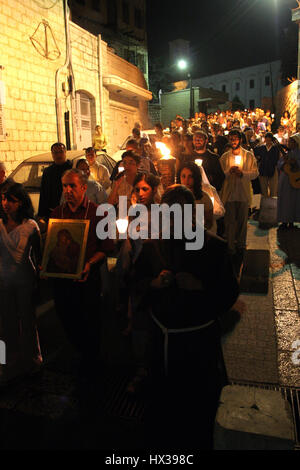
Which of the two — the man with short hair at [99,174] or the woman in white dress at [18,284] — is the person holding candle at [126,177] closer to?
the woman in white dress at [18,284]

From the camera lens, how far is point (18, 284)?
12.3 feet

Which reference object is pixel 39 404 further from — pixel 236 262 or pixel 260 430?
pixel 236 262

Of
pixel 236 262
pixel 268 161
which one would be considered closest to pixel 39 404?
pixel 236 262

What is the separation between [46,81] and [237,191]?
8489 mm

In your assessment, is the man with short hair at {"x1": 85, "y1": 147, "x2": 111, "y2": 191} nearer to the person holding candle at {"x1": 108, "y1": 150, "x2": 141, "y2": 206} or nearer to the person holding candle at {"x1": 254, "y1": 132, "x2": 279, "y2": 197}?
the person holding candle at {"x1": 108, "y1": 150, "x2": 141, "y2": 206}

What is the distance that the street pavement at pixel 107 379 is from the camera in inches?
121

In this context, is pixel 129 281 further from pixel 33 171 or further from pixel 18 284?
pixel 33 171

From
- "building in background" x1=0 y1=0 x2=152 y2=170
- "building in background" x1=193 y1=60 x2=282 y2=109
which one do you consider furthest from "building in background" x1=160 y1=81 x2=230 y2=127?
"building in background" x1=193 y1=60 x2=282 y2=109

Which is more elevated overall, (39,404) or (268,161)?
(268,161)

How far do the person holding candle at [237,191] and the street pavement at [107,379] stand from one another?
7.07ft

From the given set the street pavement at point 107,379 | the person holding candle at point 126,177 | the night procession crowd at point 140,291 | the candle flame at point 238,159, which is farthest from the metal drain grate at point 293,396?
the candle flame at point 238,159

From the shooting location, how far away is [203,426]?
2.90 m

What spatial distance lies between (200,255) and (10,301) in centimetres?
210

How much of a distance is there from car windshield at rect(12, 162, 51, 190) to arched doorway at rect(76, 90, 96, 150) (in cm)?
651
